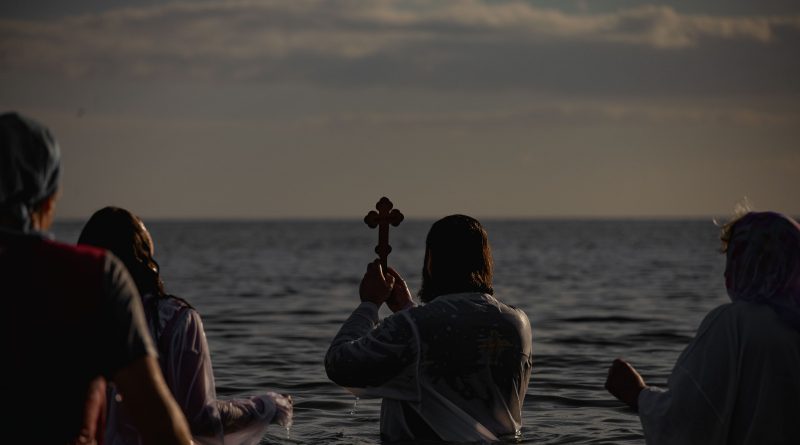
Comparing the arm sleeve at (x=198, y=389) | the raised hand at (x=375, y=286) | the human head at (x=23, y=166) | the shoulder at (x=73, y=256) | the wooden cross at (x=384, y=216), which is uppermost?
the human head at (x=23, y=166)

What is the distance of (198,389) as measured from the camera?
5379mm

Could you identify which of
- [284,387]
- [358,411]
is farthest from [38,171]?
[284,387]

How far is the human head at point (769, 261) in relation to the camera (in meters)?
4.57

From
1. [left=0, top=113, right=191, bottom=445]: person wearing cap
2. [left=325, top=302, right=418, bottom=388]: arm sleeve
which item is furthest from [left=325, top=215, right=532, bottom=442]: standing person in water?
[left=0, top=113, right=191, bottom=445]: person wearing cap

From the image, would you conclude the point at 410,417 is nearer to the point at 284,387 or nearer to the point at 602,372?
the point at 284,387

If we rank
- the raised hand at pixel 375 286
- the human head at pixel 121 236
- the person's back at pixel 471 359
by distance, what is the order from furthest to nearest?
the raised hand at pixel 375 286 < the person's back at pixel 471 359 < the human head at pixel 121 236

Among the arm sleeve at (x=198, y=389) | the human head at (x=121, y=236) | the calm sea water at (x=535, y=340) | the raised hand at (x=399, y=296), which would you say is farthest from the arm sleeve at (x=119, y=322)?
the calm sea water at (x=535, y=340)

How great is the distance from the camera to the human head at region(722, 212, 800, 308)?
457 cm

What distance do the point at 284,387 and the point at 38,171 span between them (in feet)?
33.4

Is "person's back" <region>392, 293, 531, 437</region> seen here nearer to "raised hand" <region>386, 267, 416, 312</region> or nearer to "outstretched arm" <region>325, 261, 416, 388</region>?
"outstretched arm" <region>325, 261, 416, 388</region>

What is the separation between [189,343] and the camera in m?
5.32

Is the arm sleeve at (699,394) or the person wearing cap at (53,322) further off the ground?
the person wearing cap at (53,322)

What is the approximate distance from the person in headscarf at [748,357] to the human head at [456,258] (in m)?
1.43

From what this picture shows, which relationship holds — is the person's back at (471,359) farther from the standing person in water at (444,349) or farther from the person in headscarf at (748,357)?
the person in headscarf at (748,357)
